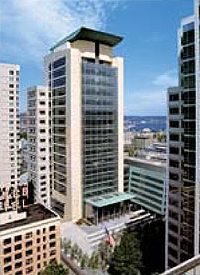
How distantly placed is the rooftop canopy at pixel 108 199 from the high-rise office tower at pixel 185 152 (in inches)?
85.9

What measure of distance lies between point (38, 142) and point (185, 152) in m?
2.76

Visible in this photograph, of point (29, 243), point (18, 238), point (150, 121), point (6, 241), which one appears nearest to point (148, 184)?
point (150, 121)

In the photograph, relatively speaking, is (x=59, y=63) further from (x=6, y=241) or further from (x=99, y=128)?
(x=6, y=241)

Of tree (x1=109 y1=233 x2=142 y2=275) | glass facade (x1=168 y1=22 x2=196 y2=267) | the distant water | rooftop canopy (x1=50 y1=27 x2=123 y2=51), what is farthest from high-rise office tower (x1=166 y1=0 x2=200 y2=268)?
rooftop canopy (x1=50 y1=27 x2=123 y2=51)

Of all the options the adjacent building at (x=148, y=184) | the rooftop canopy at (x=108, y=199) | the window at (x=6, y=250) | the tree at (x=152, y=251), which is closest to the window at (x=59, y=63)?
the rooftop canopy at (x=108, y=199)

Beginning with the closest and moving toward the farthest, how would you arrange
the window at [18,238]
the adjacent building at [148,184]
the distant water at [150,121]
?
the window at [18,238], the distant water at [150,121], the adjacent building at [148,184]

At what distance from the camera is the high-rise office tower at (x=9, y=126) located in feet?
14.8

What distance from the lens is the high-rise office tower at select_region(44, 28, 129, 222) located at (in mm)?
5379

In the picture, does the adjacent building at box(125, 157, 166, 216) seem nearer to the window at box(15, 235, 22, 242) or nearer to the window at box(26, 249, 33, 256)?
the window at box(26, 249, 33, 256)

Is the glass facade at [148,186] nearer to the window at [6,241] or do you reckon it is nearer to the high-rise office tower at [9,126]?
the high-rise office tower at [9,126]

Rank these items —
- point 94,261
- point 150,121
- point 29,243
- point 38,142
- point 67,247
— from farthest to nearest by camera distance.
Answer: point 38,142, point 150,121, point 67,247, point 94,261, point 29,243

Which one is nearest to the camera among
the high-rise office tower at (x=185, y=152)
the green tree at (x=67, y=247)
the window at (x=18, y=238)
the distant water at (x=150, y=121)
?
the window at (x=18, y=238)

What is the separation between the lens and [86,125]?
5.46 meters

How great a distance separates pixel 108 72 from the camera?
19.1ft
